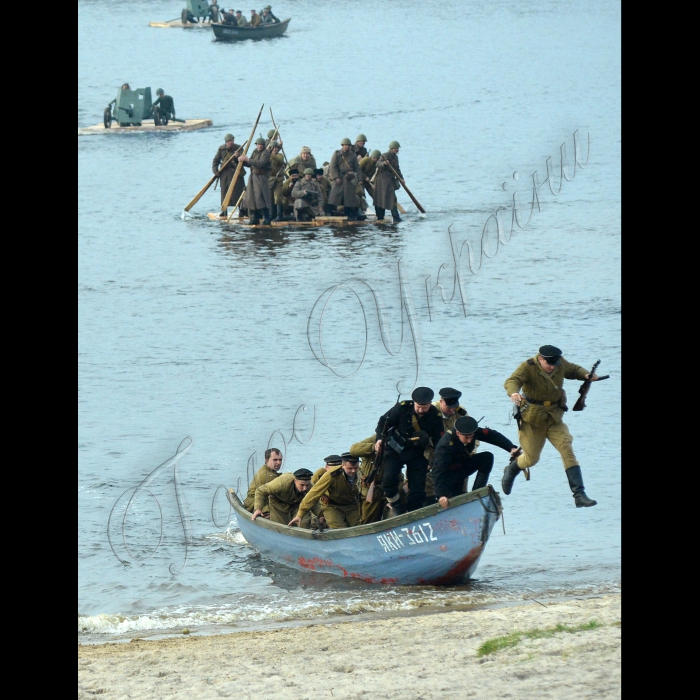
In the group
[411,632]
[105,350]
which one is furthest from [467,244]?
[411,632]

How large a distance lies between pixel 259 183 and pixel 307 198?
49.1 inches

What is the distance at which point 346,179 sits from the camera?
113ft

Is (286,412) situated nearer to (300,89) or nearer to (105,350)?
(105,350)

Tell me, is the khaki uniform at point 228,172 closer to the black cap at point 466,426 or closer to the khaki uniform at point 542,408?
the black cap at point 466,426

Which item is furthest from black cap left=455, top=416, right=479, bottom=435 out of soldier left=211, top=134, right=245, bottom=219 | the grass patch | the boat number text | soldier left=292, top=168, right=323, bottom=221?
soldier left=211, top=134, right=245, bottom=219

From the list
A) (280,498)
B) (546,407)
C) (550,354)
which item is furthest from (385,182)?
(550,354)

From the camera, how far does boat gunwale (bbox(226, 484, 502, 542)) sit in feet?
48.4

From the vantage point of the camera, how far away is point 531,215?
45.7m

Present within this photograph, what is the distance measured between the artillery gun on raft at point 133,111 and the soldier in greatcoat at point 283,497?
36253 millimetres

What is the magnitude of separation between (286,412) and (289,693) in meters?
15.8

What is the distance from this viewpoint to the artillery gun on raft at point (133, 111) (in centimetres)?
5259

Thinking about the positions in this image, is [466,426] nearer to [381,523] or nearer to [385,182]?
[381,523]

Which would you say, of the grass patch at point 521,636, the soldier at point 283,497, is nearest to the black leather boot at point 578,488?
the grass patch at point 521,636

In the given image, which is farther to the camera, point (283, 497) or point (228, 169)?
point (228, 169)
